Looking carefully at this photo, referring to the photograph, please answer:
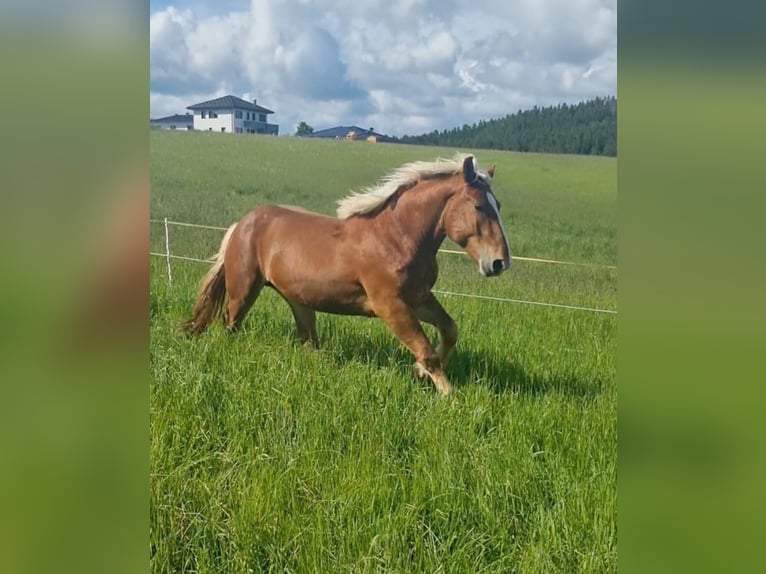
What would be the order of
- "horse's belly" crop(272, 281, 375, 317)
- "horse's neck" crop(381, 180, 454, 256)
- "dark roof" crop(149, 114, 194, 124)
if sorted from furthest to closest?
"dark roof" crop(149, 114, 194, 124) < "horse's belly" crop(272, 281, 375, 317) < "horse's neck" crop(381, 180, 454, 256)

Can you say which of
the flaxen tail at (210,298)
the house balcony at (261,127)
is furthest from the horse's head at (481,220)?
the flaxen tail at (210,298)

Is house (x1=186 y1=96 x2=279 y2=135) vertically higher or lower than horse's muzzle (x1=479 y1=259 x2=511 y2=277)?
higher

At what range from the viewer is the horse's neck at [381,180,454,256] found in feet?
8.94

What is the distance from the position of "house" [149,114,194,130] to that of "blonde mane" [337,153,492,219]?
0.83m

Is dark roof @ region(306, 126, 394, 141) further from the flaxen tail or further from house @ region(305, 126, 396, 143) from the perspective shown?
the flaxen tail

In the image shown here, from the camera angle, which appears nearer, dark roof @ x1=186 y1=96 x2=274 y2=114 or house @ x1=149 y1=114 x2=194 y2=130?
dark roof @ x1=186 y1=96 x2=274 y2=114

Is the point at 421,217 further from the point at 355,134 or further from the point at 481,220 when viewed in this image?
the point at 355,134

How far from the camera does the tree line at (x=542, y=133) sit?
2412 mm

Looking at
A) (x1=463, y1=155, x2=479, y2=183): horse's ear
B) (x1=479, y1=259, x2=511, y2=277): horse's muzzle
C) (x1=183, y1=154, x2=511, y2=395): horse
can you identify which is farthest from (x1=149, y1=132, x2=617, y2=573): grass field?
A: (x1=479, y1=259, x2=511, y2=277): horse's muzzle

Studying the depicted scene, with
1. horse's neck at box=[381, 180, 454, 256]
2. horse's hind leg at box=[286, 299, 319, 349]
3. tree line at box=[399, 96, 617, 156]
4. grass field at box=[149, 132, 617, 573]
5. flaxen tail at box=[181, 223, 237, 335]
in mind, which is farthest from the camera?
flaxen tail at box=[181, 223, 237, 335]

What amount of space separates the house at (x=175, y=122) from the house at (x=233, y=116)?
4 cm
